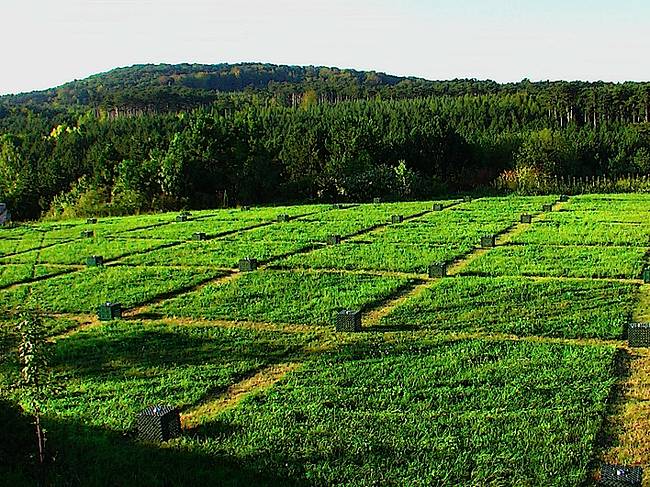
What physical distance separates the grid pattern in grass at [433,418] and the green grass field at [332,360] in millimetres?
30

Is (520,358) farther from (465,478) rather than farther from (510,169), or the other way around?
(510,169)

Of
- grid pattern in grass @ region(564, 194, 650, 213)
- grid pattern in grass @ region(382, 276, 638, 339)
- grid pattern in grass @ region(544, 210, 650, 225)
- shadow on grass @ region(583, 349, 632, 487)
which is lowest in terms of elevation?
shadow on grass @ region(583, 349, 632, 487)

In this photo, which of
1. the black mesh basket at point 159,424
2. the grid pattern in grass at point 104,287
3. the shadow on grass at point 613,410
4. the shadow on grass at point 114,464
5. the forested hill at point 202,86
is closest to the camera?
the shadow on grass at point 114,464

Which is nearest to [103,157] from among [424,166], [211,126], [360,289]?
[211,126]

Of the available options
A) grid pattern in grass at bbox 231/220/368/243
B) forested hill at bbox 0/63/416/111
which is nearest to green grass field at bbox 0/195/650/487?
grid pattern in grass at bbox 231/220/368/243

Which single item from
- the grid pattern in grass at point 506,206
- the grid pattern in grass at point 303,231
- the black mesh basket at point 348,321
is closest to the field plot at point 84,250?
the grid pattern in grass at point 303,231

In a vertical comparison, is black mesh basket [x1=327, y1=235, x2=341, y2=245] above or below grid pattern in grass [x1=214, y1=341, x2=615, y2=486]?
above

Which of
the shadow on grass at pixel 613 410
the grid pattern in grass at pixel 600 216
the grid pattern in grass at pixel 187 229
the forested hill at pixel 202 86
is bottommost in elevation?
the shadow on grass at pixel 613 410

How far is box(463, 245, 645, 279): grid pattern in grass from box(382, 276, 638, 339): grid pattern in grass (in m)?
0.97

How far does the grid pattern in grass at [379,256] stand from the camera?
19.4 meters

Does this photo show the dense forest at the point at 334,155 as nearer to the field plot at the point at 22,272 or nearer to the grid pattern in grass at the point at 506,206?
the grid pattern in grass at the point at 506,206

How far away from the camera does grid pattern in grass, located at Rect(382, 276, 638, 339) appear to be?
12.8 m

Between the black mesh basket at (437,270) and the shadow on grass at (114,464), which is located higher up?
the black mesh basket at (437,270)

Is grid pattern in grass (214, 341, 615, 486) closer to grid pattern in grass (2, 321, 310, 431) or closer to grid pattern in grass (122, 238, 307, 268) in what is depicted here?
grid pattern in grass (2, 321, 310, 431)
